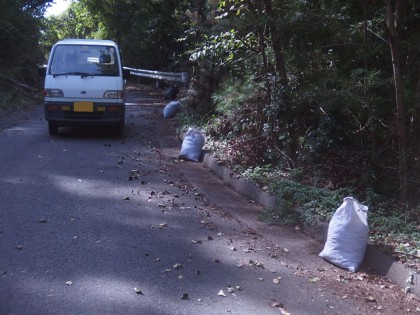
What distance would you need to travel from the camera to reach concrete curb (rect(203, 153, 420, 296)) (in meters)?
4.69

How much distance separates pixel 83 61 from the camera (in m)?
11.8

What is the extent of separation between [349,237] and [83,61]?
27.5 feet

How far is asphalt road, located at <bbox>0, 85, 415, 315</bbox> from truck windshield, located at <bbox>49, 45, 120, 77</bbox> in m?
3.21

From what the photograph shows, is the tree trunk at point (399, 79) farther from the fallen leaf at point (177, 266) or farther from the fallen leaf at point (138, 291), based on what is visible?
the fallen leaf at point (138, 291)

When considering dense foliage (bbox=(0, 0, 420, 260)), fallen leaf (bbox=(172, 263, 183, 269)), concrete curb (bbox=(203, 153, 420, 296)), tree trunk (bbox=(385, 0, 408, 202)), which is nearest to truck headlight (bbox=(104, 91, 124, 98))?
A: dense foliage (bbox=(0, 0, 420, 260))

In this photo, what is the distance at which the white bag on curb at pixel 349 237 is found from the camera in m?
5.12

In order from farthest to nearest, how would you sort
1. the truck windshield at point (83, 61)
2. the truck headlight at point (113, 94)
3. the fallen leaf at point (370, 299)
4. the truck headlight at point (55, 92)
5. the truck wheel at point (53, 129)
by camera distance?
the truck wheel at point (53, 129) → the truck windshield at point (83, 61) → the truck headlight at point (113, 94) → the truck headlight at point (55, 92) → the fallen leaf at point (370, 299)

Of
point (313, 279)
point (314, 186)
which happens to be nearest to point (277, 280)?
point (313, 279)

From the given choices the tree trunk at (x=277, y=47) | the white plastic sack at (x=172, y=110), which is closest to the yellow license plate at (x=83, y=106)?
the tree trunk at (x=277, y=47)

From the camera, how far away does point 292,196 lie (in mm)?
6832

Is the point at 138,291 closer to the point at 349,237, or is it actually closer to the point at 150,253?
the point at 150,253

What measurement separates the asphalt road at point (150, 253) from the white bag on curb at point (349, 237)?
0.12 meters

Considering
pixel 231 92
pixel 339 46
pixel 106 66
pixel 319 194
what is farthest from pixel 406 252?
pixel 106 66

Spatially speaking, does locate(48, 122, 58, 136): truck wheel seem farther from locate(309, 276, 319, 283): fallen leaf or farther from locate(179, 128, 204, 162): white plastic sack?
locate(309, 276, 319, 283): fallen leaf
